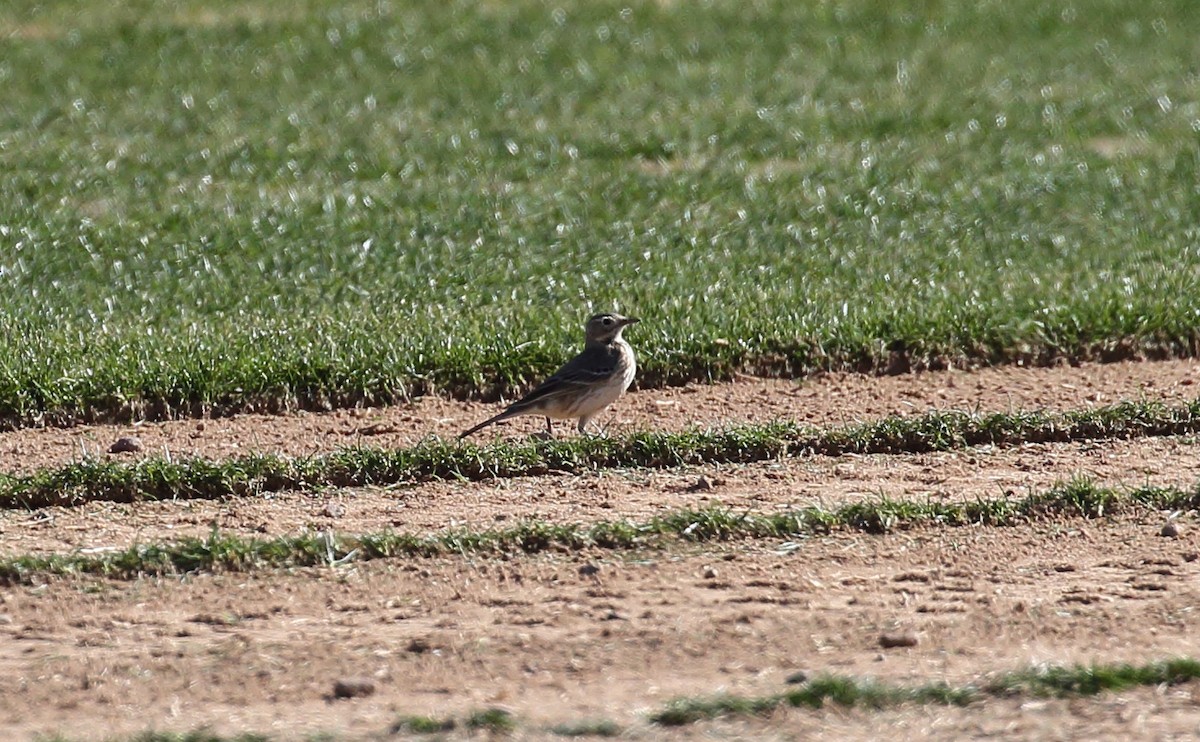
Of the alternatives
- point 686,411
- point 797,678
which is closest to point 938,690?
point 797,678

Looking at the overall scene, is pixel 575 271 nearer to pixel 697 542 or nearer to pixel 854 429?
pixel 854 429

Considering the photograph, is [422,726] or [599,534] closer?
[422,726]

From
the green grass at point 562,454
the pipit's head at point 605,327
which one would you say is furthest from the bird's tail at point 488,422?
the pipit's head at point 605,327

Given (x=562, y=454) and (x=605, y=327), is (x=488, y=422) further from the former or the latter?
(x=605, y=327)

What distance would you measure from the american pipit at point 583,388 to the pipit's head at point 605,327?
0.15 metres

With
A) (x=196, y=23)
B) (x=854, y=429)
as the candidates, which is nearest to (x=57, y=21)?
(x=196, y=23)

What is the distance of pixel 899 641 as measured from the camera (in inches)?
248

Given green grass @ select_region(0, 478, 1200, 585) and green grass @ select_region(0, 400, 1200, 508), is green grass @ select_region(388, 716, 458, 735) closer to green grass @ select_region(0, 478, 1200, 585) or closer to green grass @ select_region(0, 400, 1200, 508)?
green grass @ select_region(0, 478, 1200, 585)

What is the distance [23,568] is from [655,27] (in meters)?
16.6

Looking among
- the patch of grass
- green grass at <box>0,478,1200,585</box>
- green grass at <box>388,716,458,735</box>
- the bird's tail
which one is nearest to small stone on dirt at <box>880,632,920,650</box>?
green grass at <box>0,478,1200,585</box>

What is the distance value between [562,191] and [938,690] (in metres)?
10.1

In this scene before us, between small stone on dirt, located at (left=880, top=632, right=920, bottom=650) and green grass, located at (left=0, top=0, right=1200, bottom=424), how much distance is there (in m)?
4.23

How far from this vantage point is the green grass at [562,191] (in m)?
10.7

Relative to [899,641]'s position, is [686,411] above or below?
below
